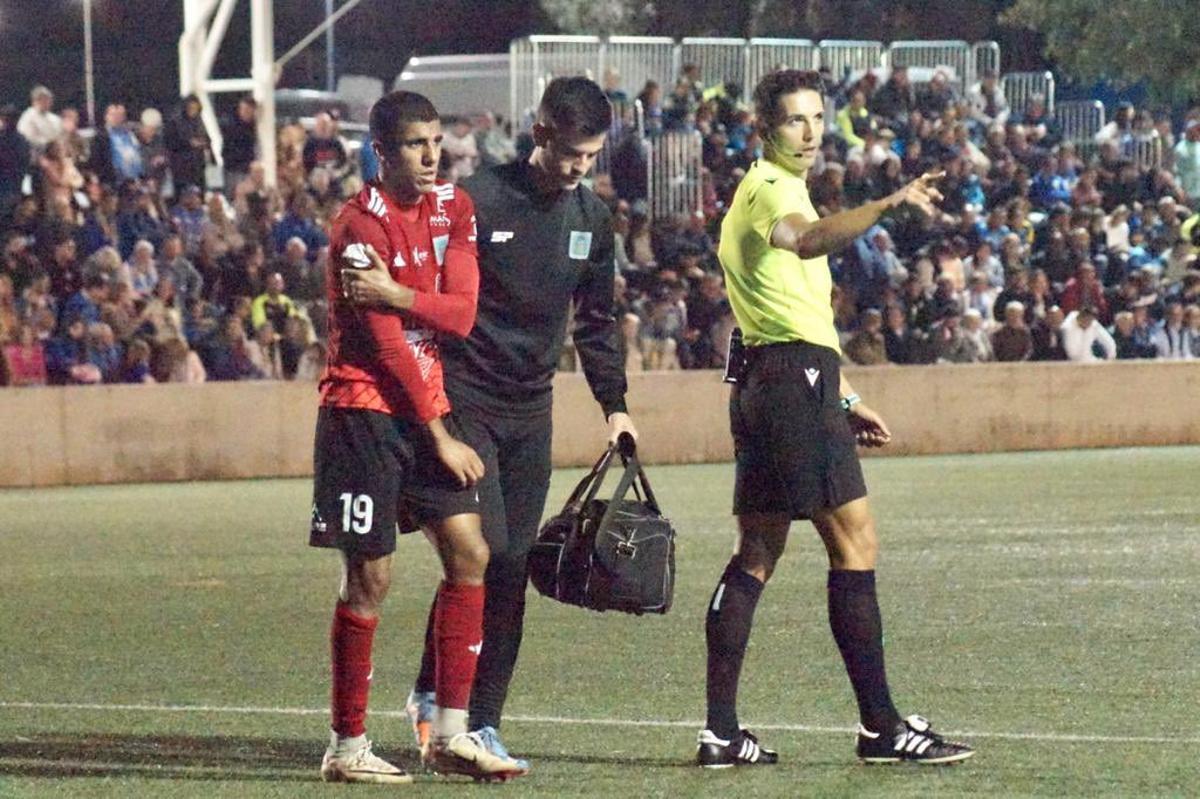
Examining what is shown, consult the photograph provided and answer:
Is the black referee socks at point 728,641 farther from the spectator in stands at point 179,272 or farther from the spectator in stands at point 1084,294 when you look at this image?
the spectator in stands at point 1084,294

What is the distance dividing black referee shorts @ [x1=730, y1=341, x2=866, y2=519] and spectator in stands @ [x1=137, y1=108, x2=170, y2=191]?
1567cm

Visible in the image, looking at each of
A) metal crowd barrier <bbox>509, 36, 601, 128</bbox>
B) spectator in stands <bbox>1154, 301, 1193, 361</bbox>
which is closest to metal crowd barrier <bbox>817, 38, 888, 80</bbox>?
metal crowd barrier <bbox>509, 36, 601, 128</bbox>

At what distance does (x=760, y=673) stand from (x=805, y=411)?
2.23m

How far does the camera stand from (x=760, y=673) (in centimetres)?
875

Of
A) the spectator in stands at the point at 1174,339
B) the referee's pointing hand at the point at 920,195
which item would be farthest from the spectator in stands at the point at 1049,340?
the referee's pointing hand at the point at 920,195

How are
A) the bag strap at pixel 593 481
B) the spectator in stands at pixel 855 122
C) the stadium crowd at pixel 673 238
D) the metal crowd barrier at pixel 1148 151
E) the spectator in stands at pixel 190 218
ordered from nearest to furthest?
the bag strap at pixel 593 481, the stadium crowd at pixel 673 238, the spectator in stands at pixel 190 218, the spectator in stands at pixel 855 122, the metal crowd barrier at pixel 1148 151

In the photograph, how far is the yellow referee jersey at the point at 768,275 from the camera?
263 inches

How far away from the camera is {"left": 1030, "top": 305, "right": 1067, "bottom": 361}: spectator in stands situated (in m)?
22.7

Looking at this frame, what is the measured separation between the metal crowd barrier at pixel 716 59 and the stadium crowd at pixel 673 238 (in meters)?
1.20

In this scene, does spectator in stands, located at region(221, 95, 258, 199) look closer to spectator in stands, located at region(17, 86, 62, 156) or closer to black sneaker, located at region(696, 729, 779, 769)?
spectator in stands, located at region(17, 86, 62, 156)

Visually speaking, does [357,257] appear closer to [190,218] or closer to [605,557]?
[605,557]

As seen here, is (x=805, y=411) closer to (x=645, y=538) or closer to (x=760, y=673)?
(x=645, y=538)

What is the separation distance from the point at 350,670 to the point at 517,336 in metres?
1.06

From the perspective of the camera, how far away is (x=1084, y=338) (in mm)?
22859
